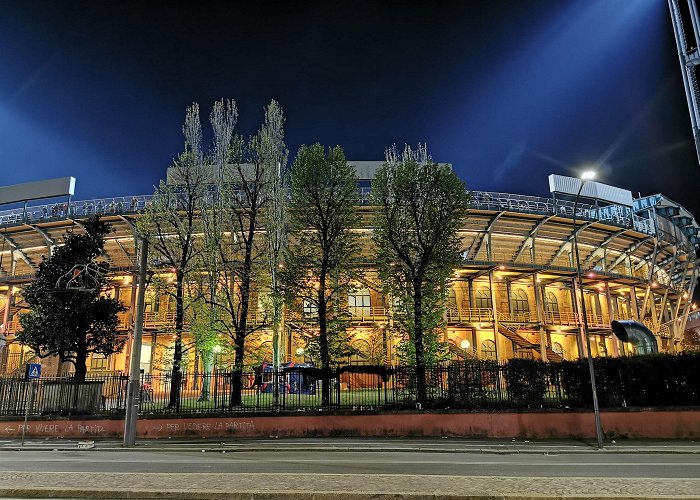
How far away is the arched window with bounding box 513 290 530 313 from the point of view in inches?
1740

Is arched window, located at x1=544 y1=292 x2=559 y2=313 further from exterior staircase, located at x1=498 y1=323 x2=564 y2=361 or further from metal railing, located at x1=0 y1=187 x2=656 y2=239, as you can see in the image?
metal railing, located at x1=0 y1=187 x2=656 y2=239

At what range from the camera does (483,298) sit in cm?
4359

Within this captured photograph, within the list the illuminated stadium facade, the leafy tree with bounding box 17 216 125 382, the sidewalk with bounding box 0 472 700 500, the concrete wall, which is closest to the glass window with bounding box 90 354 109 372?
the illuminated stadium facade

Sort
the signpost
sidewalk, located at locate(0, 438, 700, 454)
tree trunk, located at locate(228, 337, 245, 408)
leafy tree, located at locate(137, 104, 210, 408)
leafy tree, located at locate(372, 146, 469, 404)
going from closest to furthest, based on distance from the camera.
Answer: sidewalk, located at locate(0, 438, 700, 454), the signpost, tree trunk, located at locate(228, 337, 245, 408), leafy tree, located at locate(372, 146, 469, 404), leafy tree, located at locate(137, 104, 210, 408)

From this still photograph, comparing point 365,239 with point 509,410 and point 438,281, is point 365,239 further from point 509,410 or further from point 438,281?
point 509,410

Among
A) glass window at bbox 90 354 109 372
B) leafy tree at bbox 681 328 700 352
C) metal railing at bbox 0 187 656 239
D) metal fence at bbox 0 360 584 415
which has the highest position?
metal railing at bbox 0 187 656 239

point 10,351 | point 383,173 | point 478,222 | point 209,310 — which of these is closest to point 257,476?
point 209,310

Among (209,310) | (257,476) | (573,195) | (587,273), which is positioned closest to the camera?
(257,476)

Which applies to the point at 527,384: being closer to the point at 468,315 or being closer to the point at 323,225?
the point at 323,225

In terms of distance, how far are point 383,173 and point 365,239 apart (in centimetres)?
1526

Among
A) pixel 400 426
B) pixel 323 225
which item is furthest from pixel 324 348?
pixel 323 225

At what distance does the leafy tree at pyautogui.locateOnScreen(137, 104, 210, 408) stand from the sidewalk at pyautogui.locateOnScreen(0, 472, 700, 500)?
15030 mm

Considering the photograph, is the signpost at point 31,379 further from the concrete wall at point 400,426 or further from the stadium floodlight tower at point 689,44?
the stadium floodlight tower at point 689,44

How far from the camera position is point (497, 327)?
3841 centimetres
